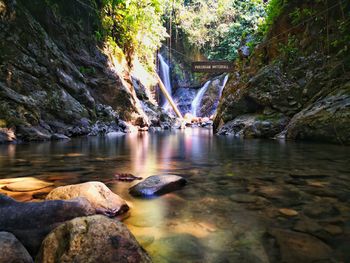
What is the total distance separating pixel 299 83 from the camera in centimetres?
1030

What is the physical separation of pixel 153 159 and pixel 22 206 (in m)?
3.50

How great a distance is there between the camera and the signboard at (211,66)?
17.6 metres

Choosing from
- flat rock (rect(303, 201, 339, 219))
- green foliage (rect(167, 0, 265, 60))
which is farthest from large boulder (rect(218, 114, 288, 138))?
green foliage (rect(167, 0, 265, 60))

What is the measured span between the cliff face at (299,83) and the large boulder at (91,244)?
6.74 m

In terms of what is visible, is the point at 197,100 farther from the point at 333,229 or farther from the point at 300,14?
the point at 333,229

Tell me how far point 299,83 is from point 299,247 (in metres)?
9.59

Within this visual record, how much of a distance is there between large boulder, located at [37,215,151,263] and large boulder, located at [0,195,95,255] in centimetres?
23

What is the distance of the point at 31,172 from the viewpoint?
3.91 meters

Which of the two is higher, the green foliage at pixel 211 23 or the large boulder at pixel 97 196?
the green foliage at pixel 211 23

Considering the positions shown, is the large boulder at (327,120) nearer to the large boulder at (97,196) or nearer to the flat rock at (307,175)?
the flat rock at (307,175)

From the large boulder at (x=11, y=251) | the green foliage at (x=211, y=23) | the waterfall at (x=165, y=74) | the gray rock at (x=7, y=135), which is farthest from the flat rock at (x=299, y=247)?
the green foliage at (x=211, y=23)

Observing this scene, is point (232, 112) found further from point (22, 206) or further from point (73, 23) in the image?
point (22, 206)

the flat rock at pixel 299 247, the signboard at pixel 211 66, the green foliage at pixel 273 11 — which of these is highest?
the green foliage at pixel 273 11

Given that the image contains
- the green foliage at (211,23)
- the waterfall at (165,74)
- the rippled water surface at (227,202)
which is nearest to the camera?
the rippled water surface at (227,202)
